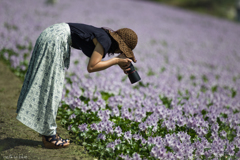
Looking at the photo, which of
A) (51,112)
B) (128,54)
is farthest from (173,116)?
(51,112)

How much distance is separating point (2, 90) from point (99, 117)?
6.36 feet

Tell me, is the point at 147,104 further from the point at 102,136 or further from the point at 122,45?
the point at 122,45

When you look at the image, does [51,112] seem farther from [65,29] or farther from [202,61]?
[202,61]

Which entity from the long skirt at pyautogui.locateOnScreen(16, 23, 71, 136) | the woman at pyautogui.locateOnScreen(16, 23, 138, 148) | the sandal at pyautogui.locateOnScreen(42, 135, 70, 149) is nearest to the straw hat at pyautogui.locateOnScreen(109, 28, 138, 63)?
the woman at pyautogui.locateOnScreen(16, 23, 138, 148)

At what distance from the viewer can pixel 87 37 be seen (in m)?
2.28

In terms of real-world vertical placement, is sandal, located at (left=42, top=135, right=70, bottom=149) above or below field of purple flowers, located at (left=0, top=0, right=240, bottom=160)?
below

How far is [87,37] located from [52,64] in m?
0.46

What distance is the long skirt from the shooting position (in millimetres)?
2287

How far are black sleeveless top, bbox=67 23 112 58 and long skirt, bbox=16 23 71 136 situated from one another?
3.0 inches

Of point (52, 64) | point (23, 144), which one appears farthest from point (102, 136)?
point (52, 64)

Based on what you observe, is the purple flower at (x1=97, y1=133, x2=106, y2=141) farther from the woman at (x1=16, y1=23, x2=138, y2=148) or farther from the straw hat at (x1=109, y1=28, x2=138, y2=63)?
the straw hat at (x1=109, y1=28, x2=138, y2=63)

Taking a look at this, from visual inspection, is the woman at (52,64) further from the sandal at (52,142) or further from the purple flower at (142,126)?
the purple flower at (142,126)

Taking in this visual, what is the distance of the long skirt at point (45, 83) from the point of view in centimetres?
229

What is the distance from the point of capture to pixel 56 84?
2.32 meters
